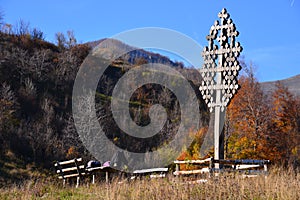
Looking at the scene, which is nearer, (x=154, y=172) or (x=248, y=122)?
(x=154, y=172)

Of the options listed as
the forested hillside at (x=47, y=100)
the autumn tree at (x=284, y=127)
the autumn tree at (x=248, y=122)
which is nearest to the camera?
the autumn tree at (x=248, y=122)

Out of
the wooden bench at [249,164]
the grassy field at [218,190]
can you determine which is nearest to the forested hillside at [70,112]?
the wooden bench at [249,164]

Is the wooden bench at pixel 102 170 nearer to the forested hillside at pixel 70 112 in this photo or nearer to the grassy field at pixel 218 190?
the grassy field at pixel 218 190

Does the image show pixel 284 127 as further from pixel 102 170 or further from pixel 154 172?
pixel 102 170

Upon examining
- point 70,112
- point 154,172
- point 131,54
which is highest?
point 131,54

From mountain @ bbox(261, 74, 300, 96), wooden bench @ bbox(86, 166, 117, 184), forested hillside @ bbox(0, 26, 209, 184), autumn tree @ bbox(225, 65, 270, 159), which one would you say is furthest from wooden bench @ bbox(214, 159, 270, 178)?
mountain @ bbox(261, 74, 300, 96)

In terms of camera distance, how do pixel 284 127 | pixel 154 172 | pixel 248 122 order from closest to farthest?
pixel 154 172 → pixel 248 122 → pixel 284 127

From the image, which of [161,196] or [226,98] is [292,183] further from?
[226,98]

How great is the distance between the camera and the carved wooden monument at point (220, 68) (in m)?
12.8

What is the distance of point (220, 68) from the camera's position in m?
12.9

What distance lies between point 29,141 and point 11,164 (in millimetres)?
4711

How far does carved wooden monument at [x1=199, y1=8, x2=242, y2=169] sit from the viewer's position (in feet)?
41.9

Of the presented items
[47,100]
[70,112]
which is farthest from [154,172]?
[47,100]

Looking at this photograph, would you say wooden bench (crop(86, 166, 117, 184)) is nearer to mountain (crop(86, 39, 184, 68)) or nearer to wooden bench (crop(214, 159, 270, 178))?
wooden bench (crop(214, 159, 270, 178))
